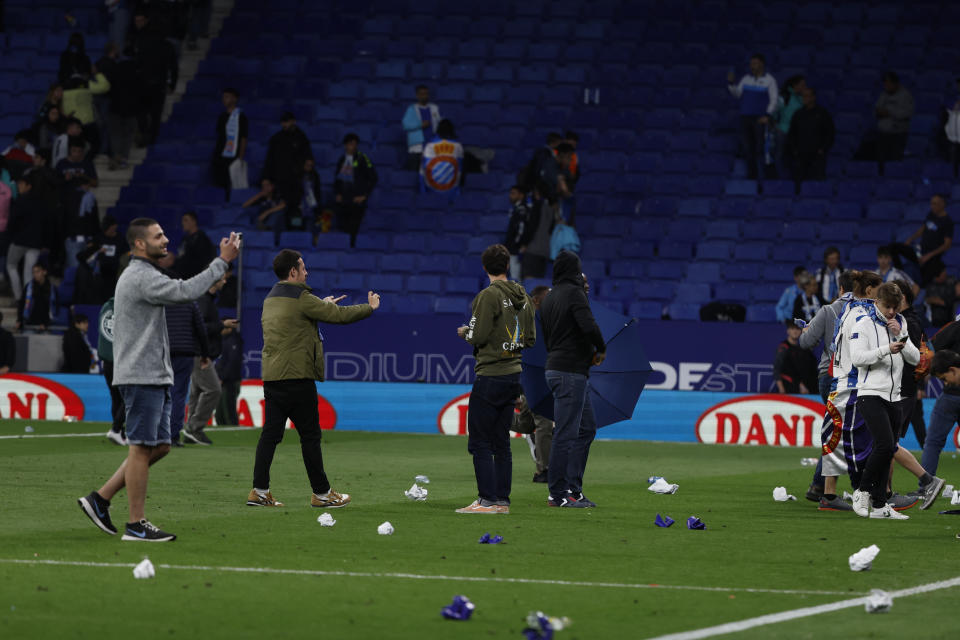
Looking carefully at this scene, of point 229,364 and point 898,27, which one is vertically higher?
point 898,27

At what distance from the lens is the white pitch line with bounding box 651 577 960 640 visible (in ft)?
24.0

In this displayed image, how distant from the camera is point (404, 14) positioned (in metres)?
33.0

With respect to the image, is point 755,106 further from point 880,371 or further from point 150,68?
point 880,371

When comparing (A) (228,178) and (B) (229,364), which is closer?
(B) (229,364)

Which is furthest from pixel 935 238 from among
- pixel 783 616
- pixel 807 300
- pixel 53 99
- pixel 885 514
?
pixel 783 616

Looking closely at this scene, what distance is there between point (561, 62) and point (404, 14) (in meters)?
3.74

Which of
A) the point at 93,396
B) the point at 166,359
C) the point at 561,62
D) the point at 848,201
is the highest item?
the point at 561,62

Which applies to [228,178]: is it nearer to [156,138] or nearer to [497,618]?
[156,138]

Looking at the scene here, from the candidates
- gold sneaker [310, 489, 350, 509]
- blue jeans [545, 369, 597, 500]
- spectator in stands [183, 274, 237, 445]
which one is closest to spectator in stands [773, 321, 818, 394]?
spectator in stands [183, 274, 237, 445]

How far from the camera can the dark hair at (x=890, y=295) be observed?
40.7 ft

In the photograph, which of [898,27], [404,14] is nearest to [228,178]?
[404,14]

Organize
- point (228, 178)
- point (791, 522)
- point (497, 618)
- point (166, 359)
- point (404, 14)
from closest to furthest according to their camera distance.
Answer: point (497, 618) → point (166, 359) → point (791, 522) → point (228, 178) → point (404, 14)

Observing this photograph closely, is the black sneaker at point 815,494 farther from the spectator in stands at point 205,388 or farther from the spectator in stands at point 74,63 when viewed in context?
the spectator in stands at point 74,63

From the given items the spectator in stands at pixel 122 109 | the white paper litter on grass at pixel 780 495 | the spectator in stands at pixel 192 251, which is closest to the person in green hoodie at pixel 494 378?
the white paper litter on grass at pixel 780 495
